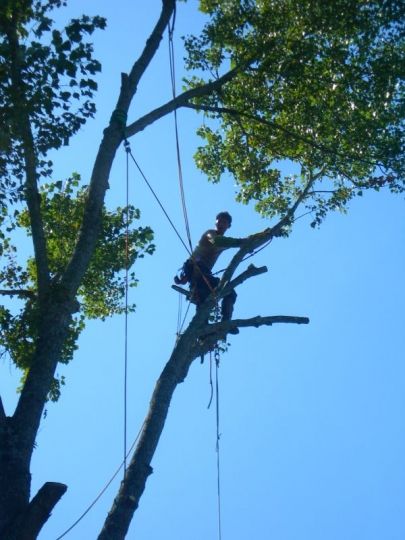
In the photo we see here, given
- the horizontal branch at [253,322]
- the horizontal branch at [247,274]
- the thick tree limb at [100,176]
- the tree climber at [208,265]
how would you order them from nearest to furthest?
the thick tree limb at [100,176] < the horizontal branch at [253,322] < the horizontal branch at [247,274] < the tree climber at [208,265]

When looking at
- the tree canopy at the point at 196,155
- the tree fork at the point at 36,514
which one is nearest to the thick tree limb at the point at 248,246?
the tree canopy at the point at 196,155

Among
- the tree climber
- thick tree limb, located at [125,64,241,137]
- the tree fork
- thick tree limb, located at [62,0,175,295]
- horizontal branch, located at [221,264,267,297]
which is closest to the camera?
the tree fork

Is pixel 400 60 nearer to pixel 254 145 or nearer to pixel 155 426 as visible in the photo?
pixel 254 145

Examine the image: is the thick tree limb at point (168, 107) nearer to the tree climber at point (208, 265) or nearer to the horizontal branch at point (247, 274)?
the tree climber at point (208, 265)

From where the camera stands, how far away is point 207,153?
43.3ft

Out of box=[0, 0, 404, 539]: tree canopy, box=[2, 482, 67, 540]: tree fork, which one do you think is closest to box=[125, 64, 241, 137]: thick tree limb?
box=[0, 0, 404, 539]: tree canopy

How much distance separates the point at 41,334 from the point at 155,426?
5.26 ft

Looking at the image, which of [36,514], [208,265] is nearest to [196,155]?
[208,265]

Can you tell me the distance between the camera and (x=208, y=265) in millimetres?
10969

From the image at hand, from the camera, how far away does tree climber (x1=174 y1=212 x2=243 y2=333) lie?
33.2ft

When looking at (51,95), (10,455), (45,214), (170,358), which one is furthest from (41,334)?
(45,214)

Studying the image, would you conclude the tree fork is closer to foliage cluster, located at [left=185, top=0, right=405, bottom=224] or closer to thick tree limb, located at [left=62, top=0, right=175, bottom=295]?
thick tree limb, located at [left=62, top=0, right=175, bottom=295]

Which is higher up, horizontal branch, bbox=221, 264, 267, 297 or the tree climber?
the tree climber

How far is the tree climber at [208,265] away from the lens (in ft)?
33.2
